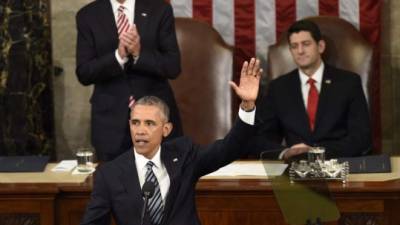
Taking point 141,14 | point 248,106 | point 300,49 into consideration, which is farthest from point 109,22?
point 248,106

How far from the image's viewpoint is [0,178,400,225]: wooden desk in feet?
16.2

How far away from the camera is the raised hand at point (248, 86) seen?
163 inches

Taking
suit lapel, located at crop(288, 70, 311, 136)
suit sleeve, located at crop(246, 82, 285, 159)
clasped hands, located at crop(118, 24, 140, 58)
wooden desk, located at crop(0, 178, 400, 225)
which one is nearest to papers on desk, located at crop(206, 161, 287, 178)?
wooden desk, located at crop(0, 178, 400, 225)

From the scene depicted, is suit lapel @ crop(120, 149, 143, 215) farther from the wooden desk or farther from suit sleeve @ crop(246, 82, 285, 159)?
suit sleeve @ crop(246, 82, 285, 159)

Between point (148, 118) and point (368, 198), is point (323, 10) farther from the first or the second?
point (148, 118)

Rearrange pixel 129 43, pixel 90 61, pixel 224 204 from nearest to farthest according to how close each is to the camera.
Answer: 1. pixel 224 204
2. pixel 129 43
3. pixel 90 61

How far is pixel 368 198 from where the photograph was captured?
4.93m

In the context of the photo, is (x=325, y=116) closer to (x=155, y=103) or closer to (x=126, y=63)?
(x=126, y=63)

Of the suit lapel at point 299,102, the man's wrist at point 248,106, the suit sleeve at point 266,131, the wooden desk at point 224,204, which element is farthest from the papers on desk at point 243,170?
the man's wrist at point 248,106

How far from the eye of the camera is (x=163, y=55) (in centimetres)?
563

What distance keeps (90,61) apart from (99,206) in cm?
166

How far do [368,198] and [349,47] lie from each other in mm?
1976

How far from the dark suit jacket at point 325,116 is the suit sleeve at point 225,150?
179 cm

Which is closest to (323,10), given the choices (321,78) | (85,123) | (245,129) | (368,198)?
(321,78)
